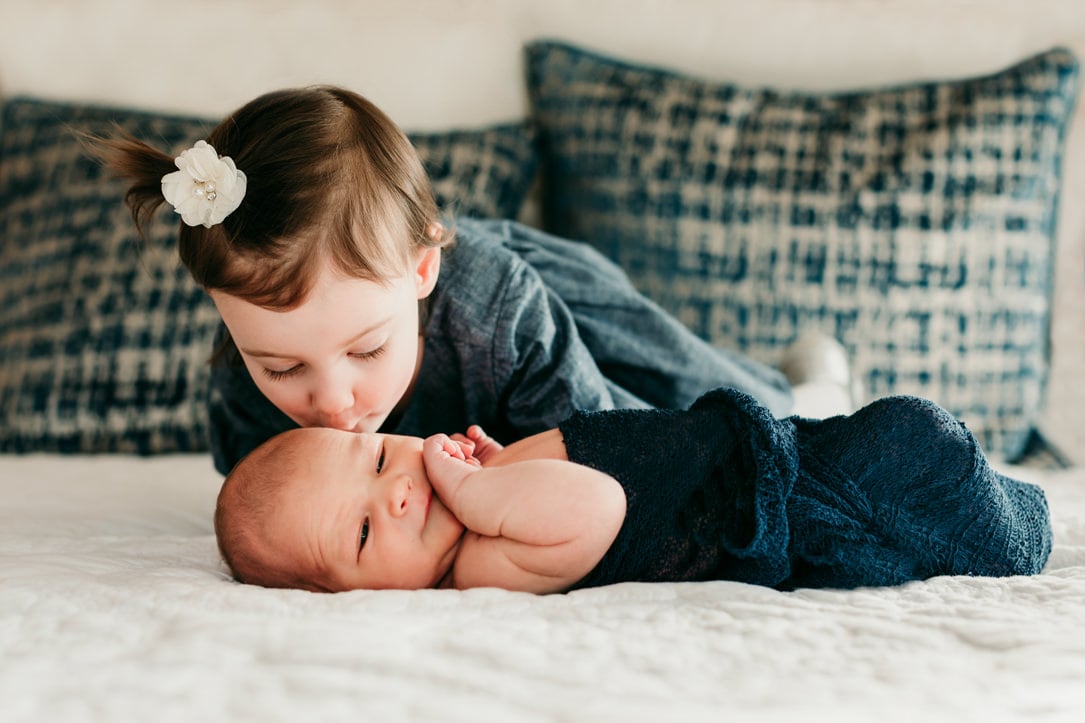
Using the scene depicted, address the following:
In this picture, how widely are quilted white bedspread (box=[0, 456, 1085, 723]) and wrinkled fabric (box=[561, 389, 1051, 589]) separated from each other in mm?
46

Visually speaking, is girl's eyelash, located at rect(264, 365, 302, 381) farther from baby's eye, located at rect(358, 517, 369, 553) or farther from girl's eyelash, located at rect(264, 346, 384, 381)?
baby's eye, located at rect(358, 517, 369, 553)

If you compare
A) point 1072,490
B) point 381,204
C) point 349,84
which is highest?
point 349,84

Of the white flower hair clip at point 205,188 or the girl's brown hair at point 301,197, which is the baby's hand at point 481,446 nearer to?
the girl's brown hair at point 301,197

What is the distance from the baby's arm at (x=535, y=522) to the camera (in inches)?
35.5

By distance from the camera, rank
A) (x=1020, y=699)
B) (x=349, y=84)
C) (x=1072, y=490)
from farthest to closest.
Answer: (x=349, y=84), (x=1072, y=490), (x=1020, y=699)

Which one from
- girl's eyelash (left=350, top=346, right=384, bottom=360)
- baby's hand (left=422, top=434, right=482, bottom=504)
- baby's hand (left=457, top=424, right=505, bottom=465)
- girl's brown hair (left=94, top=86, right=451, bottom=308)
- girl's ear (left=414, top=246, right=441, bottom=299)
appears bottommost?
baby's hand (left=457, top=424, right=505, bottom=465)

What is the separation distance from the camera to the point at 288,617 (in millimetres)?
777

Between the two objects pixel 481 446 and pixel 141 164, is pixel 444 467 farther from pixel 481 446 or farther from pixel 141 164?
pixel 141 164

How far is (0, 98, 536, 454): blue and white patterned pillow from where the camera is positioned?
5.41 feet

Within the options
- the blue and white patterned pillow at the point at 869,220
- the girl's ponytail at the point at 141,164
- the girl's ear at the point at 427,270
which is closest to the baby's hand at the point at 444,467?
the girl's ear at the point at 427,270

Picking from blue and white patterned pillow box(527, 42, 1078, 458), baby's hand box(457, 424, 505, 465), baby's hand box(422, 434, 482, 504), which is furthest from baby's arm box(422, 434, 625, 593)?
blue and white patterned pillow box(527, 42, 1078, 458)

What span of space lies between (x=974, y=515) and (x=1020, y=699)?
32 cm

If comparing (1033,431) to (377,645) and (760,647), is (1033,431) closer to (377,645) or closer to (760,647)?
(760,647)

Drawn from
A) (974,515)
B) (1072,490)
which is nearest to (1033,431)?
(1072,490)
